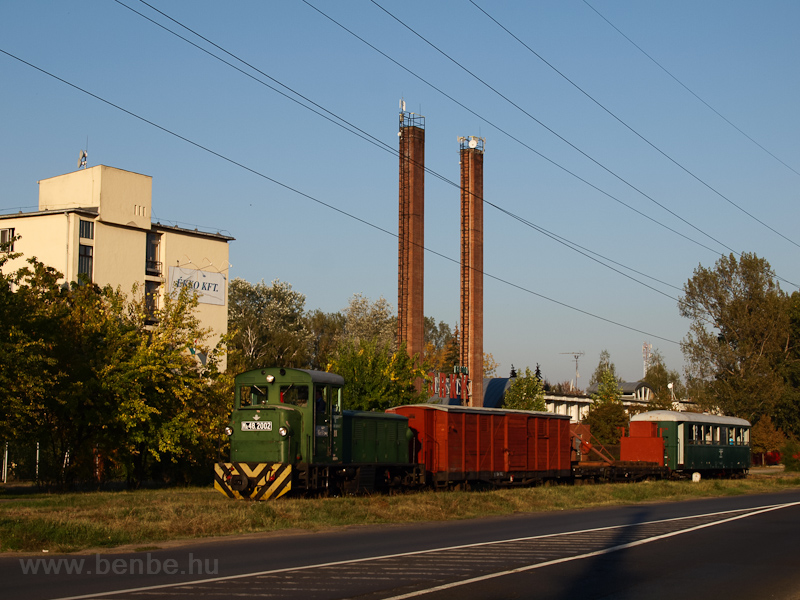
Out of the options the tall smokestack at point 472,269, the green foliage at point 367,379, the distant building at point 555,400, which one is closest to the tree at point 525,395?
the tall smokestack at point 472,269

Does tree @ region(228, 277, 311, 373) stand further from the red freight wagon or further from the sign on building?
the red freight wagon

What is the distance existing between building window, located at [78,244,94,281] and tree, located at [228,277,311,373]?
1028 inches

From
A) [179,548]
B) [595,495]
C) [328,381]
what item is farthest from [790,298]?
[179,548]

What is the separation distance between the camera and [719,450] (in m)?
44.0

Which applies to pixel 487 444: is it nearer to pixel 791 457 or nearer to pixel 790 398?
pixel 791 457

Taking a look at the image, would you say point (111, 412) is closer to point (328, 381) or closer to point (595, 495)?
point (328, 381)

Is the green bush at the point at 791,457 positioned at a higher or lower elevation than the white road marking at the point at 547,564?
lower

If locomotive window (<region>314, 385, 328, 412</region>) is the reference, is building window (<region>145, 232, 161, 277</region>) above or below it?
above

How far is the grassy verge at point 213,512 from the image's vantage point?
49.0 feet

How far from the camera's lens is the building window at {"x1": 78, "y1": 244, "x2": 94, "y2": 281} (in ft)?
188

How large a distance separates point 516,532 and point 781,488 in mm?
27127

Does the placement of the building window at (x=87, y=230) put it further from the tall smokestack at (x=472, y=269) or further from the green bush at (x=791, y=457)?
the green bush at (x=791, y=457)

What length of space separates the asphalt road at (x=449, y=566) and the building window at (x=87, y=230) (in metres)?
45.1

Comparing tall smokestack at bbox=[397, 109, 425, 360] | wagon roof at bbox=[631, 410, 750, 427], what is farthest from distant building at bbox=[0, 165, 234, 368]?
wagon roof at bbox=[631, 410, 750, 427]
